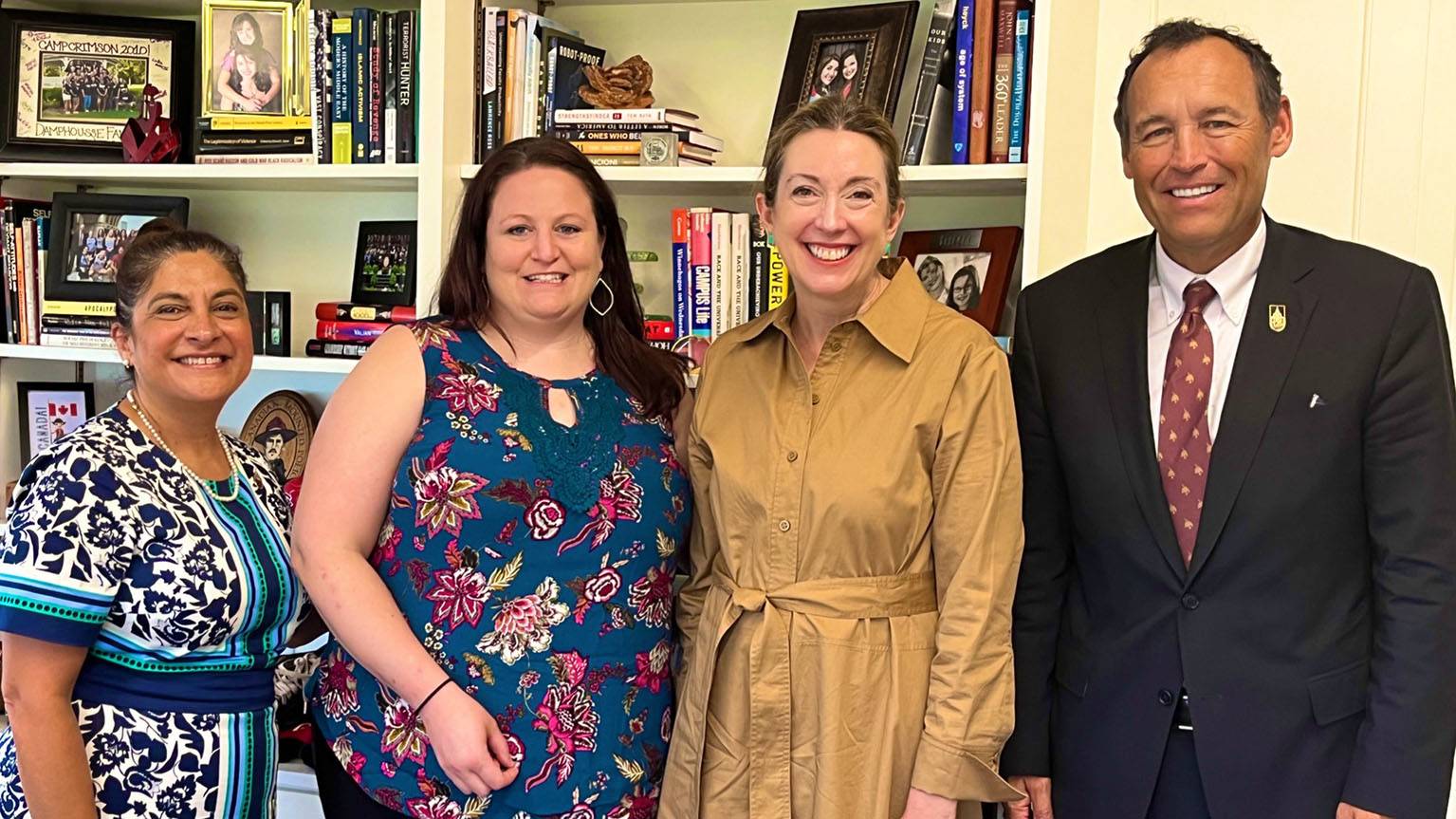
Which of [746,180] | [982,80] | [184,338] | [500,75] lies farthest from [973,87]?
[184,338]

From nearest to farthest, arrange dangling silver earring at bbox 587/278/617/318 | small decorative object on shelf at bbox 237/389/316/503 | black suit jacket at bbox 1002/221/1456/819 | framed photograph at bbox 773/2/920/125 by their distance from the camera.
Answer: black suit jacket at bbox 1002/221/1456/819, dangling silver earring at bbox 587/278/617/318, framed photograph at bbox 773/2/920/125, small decorative object on shelf at bbox 237/389/316/503

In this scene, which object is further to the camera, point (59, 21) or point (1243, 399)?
point (59, 21)

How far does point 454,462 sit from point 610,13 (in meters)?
1.34

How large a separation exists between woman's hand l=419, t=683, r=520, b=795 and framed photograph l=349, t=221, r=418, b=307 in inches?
48.2

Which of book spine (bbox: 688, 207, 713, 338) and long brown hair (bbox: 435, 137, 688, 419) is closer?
long brown hair (bbox: 435, 137, 688, 419)

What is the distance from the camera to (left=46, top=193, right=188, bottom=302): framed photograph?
2.66 m

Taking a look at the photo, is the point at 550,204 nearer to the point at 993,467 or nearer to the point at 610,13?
the point at 993,467

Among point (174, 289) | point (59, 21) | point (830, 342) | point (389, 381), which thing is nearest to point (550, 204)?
point (389, 381)

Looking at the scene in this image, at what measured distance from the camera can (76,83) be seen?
267 centimetres


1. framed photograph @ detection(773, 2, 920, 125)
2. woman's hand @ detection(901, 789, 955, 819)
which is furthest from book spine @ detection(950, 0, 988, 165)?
woman's hand @ detection(901, 789, 955, 819)

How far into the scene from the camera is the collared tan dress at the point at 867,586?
1554mm

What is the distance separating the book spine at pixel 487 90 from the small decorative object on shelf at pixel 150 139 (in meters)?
0.72

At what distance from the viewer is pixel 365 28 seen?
2.42m

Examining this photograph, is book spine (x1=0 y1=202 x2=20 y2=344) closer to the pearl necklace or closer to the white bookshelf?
the white bookshelf
